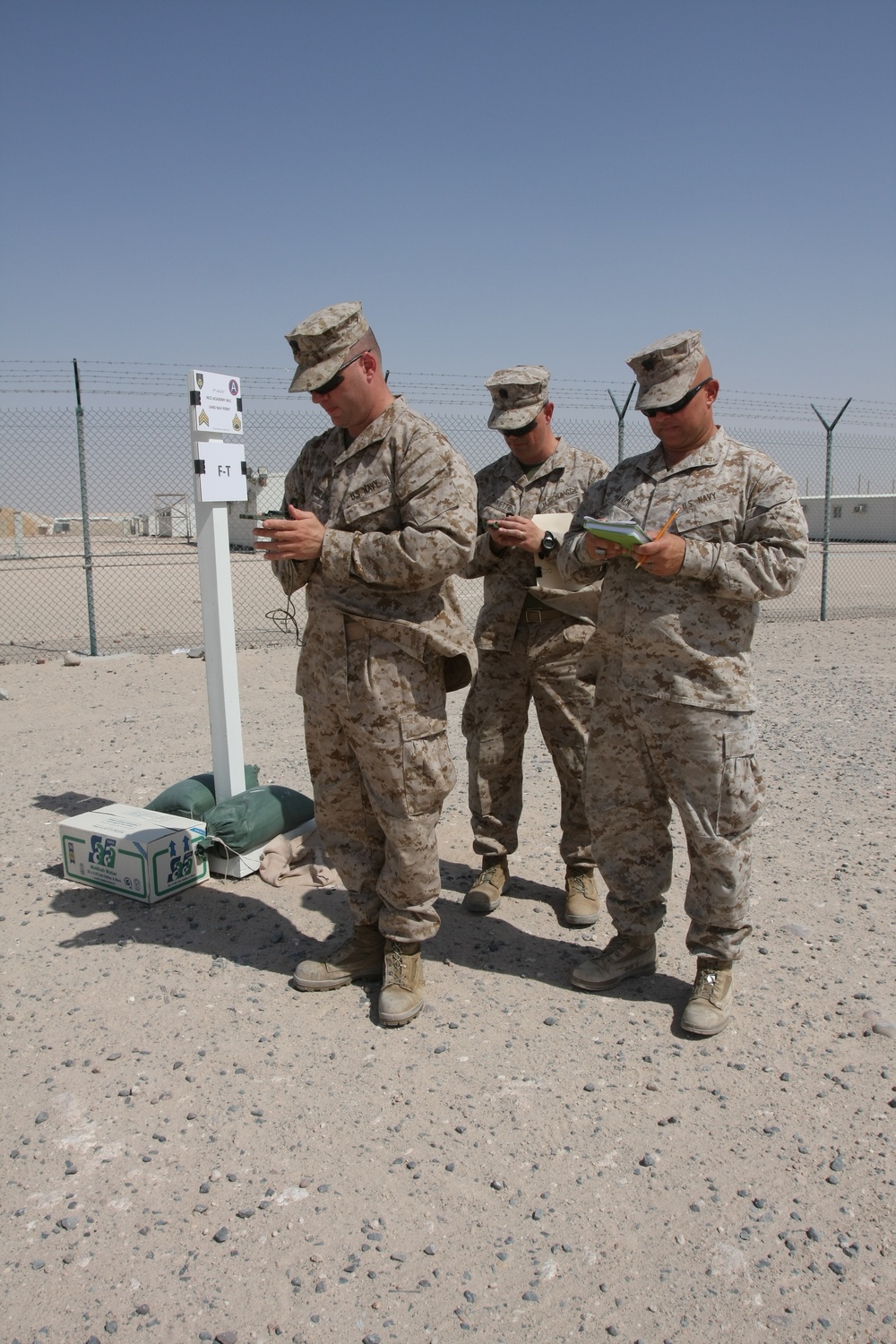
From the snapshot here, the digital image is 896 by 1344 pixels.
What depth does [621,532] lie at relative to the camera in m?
2.72

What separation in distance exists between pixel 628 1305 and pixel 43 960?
2286mm

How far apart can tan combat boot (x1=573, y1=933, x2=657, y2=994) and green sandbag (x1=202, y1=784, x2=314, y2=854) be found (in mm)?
1336

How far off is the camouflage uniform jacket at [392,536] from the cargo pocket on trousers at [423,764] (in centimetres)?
23

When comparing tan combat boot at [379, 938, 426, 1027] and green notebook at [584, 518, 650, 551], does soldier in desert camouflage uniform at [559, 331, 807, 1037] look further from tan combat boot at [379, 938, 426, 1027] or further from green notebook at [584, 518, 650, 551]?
tan combat boot at [379, 938, 426, 1027]

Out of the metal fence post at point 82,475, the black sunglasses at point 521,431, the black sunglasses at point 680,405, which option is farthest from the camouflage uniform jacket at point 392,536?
the metal fence post at point 82,475

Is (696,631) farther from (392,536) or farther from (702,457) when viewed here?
(392,536)

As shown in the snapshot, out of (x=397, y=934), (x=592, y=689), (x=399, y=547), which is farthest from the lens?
(x=592, y=689)

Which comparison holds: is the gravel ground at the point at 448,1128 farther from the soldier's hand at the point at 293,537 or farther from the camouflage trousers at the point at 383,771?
the soldier's hand at the point at 293,537

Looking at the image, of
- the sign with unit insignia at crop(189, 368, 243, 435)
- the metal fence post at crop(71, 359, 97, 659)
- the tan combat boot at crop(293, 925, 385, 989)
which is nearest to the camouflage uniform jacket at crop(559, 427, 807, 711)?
the tan combat boot at crop(293, 925, 385, 989)

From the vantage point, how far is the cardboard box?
385 centimetres

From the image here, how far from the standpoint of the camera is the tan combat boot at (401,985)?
3030 millimetres

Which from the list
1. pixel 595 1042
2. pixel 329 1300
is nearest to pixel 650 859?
pixel 595 1042

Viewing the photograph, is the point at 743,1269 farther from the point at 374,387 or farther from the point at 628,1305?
the point at 374,387

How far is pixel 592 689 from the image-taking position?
146 inches
